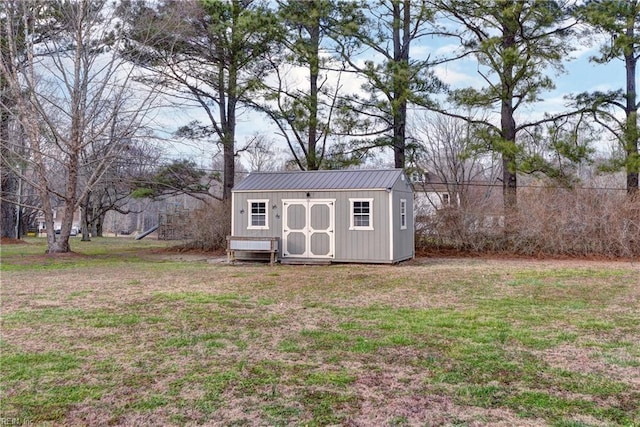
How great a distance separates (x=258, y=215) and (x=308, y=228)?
1485 millimetres

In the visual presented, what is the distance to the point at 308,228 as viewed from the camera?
12.1 m

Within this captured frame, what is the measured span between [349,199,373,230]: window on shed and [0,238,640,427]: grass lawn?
3858 mm

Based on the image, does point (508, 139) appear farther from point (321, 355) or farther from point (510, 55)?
point (321, 355)

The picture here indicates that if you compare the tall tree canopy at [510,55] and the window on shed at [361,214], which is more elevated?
the tall tree canopy at [510,55]

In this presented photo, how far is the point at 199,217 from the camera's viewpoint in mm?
16438

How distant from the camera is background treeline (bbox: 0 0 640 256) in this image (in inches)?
508

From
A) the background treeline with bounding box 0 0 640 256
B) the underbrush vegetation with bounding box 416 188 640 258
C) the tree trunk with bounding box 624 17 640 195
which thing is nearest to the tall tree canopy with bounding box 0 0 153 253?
the background treeline with bounding box 0 0 640 256

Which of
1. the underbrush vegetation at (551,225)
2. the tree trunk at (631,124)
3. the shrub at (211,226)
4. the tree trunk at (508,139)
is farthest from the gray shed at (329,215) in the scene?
the tree trunk at (631,124)

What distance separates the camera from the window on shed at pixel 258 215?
12.5 meters

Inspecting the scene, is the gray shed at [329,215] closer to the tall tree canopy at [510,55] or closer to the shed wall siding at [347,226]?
the shed wall siding at [347,226]

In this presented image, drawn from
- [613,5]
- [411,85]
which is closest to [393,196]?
[411,85]

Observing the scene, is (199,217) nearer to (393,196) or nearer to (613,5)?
(393,196)

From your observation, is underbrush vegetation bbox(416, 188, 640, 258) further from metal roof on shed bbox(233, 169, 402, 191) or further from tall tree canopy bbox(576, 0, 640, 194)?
metal roof on shed bbox(233, 169, 402, 191)

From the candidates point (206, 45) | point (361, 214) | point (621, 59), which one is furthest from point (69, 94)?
point (621, 59)
